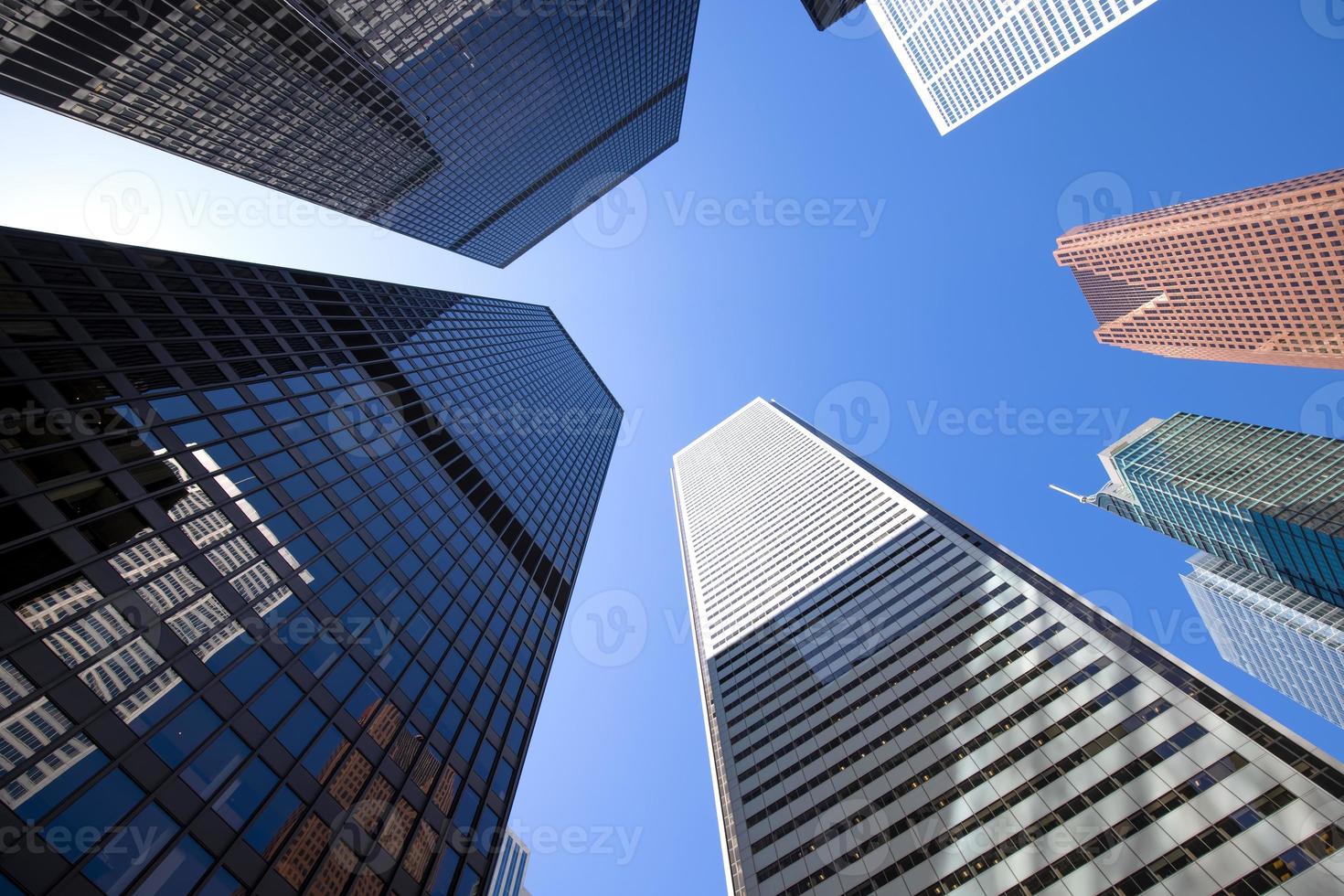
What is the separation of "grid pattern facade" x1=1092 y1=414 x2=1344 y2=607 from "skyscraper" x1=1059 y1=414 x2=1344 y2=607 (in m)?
0.16

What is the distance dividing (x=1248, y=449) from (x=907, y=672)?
108 meters

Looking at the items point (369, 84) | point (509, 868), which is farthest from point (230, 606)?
point (369, 84)

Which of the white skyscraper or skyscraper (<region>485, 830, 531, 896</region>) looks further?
the white skyscraper

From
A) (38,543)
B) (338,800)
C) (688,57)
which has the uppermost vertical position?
(688,57)

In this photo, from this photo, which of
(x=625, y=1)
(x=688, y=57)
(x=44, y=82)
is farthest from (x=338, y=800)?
(x=688, y=57)

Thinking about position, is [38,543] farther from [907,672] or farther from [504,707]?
[907,672]

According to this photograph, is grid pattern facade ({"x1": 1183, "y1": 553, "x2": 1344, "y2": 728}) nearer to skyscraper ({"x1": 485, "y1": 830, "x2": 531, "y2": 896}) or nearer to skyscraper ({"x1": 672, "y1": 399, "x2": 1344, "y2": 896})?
skyscraper ({"x1": 672, "y1": 399, "x2": 1344, "y2": 896})

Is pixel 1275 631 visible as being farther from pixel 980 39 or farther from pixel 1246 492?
pixel 980 39

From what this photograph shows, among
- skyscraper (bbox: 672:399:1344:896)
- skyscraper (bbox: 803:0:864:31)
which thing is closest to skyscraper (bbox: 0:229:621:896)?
skyscraper (bbox: 672:399:1344:896)

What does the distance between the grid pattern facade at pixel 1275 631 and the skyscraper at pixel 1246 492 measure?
28837 mm

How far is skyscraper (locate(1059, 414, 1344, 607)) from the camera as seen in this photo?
95062mm

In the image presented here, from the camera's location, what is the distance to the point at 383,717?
2427 cm

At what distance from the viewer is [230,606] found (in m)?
20.5

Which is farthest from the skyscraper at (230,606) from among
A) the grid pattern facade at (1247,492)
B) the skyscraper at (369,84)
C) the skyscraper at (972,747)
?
the grid pattern facade at (1247,492)
